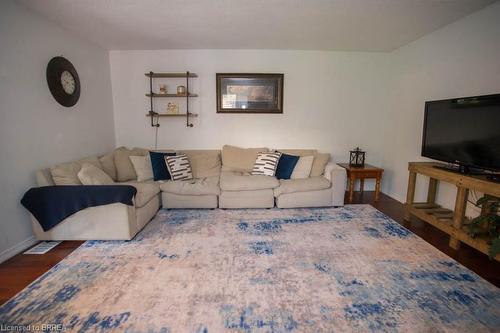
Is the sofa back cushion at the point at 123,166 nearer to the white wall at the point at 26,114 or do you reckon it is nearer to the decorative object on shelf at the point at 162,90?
the white wall at the point at 26,114

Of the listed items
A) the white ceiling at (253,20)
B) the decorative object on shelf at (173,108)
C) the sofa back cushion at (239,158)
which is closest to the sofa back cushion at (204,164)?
the sofa back cushion at (239,158)

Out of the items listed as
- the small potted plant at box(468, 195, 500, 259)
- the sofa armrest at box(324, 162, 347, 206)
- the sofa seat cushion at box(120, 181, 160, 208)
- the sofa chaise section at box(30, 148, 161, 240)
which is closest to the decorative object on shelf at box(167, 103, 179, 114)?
the sofa seat cushion at box(120, 181, 160, 208)

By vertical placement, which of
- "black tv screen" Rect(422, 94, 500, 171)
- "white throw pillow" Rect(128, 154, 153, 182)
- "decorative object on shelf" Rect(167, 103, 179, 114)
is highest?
"decorative object on shelf" Rect(167, 103, 179, 114)

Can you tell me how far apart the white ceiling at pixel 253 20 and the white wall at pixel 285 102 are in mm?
300

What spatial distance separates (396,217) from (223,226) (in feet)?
7.23

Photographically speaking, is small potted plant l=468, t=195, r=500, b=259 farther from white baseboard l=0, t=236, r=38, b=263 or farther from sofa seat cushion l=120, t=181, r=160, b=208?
white baseboard l=0, t=236, r=38, b=263

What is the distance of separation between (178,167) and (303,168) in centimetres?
180

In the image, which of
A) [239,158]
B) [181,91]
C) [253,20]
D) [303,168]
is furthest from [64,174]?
[303,168]

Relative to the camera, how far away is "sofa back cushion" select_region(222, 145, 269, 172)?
12.6ft

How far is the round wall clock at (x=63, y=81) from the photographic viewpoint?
2.74 metres

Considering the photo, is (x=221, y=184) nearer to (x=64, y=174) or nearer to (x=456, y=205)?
(x=64, y=174)

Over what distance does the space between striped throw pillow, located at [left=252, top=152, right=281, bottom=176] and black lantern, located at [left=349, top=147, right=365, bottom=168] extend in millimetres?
1240

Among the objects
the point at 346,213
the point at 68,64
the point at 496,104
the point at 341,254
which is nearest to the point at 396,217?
the point at 346,213

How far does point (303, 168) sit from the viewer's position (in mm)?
3656
